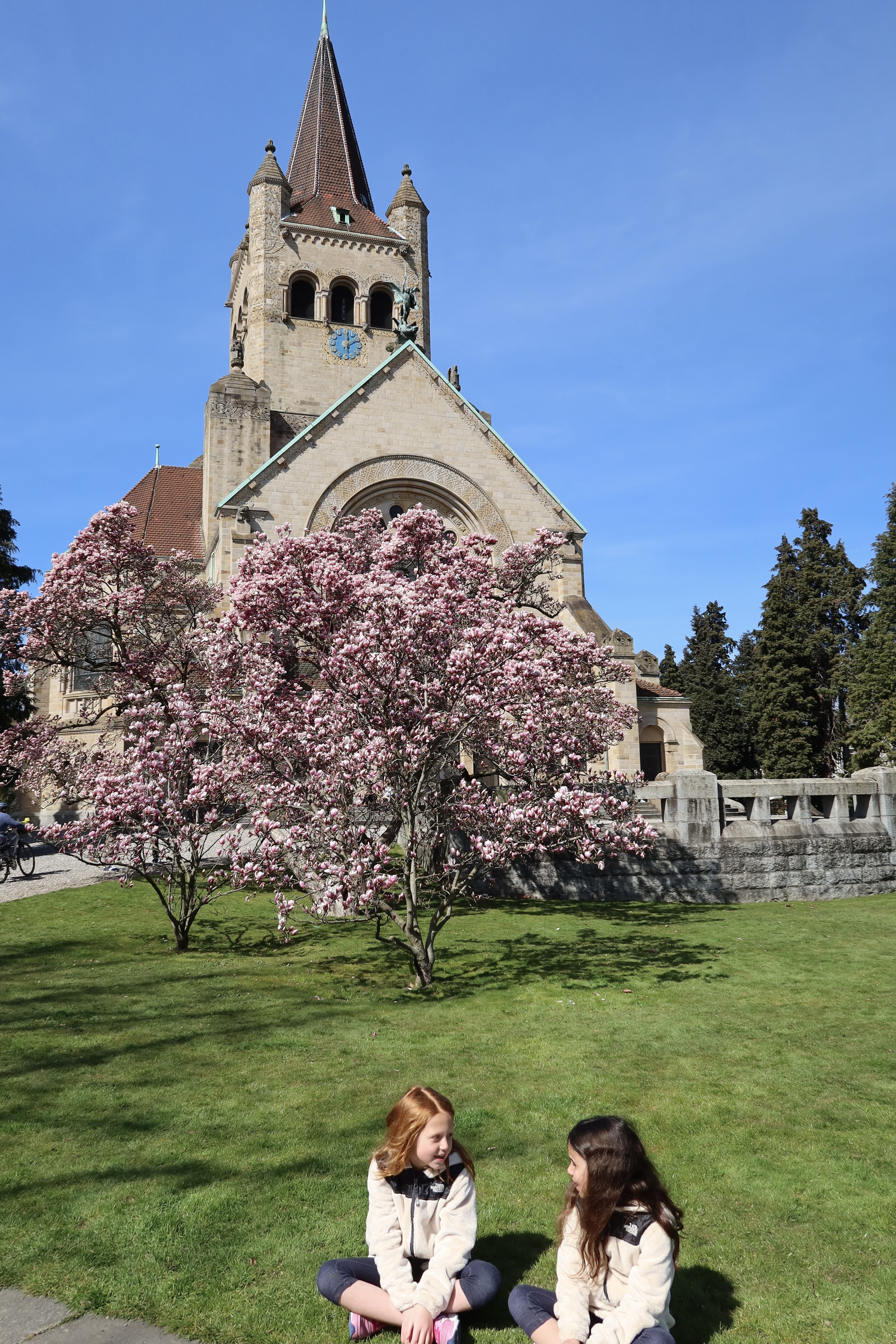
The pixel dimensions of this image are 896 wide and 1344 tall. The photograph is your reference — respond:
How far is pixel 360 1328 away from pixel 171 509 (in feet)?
107

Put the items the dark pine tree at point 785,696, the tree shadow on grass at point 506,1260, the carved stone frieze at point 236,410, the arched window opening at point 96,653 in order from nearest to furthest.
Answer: the tree shadow on grass at point 506,1260
the arched window opening at point 96,653
the carved stone frieze at point 236,410
the dark pine tree at point 785,696

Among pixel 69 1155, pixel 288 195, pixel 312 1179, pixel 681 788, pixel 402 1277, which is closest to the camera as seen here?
pixel 402 1277

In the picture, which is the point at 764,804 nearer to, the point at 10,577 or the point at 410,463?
the point at 410,463

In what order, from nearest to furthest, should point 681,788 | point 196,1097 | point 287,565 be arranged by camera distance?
point 196,1097 → point 287,565 → point 681,788

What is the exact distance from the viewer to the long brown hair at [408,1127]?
4125 millimetres

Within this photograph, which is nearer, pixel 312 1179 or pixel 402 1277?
pixel 402 1277

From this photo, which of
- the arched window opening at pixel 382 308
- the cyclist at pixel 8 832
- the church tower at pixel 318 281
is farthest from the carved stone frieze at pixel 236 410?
the cyclist at pixel 8 832

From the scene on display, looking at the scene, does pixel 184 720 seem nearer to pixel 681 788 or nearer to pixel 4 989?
pixel 4 989

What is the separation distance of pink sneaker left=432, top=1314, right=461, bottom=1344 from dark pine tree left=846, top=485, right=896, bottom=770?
32690mm

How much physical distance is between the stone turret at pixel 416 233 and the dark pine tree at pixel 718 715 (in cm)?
2468

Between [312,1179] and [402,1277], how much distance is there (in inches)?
61.9

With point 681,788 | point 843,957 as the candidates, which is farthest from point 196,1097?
point 681,788

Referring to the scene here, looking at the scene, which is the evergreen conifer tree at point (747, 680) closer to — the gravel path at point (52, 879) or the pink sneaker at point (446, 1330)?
the gravel path at point (52, 879)

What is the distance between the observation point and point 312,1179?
5.45 meters
